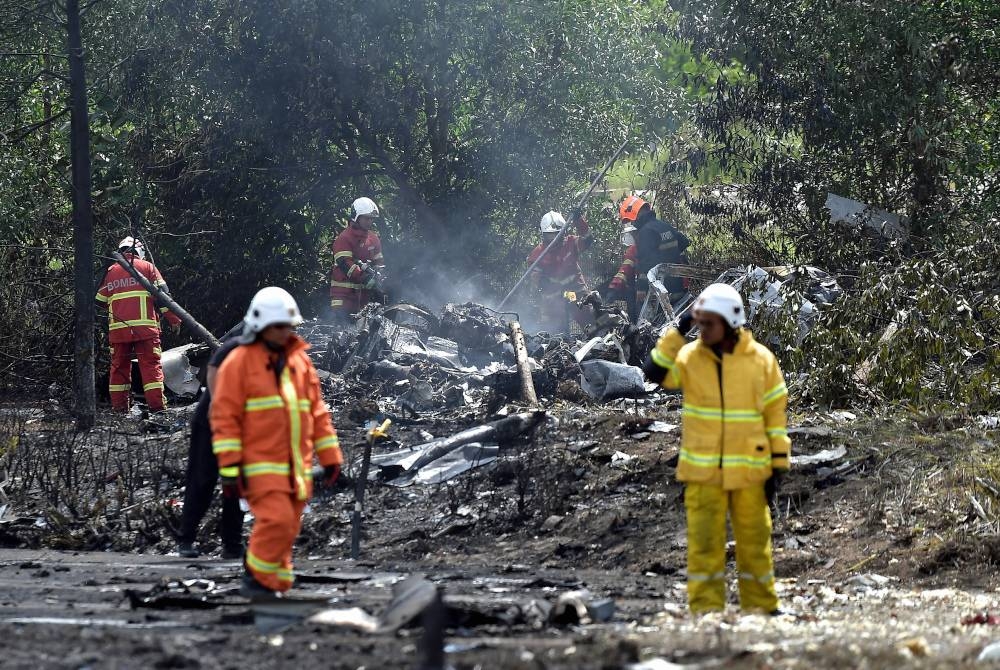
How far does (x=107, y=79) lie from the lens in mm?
16656

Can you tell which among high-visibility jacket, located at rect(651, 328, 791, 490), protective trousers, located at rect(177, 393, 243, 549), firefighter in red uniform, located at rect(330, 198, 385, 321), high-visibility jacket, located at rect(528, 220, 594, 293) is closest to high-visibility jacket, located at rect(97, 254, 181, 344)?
firefighter in red uniform, located at rect(330, 198, 385, 321)

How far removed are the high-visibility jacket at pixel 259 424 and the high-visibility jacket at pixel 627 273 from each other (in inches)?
454

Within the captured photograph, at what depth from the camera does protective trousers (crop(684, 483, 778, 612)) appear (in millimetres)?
6348

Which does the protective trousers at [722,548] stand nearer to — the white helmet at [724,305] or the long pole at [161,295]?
the white helmet at [724,305]

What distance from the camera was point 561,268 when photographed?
→ 18.8 meters

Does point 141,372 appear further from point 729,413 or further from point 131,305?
point 729,413

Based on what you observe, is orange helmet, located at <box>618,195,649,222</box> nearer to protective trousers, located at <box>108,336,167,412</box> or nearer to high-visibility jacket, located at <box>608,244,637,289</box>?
high-visibility jacket, located at <box>608,244,637,289</box>

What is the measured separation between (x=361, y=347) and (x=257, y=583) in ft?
29.9

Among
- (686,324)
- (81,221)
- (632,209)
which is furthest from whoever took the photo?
(632,209)

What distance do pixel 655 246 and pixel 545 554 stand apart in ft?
30.2

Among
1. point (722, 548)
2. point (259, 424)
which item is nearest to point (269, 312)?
point (259, 424)

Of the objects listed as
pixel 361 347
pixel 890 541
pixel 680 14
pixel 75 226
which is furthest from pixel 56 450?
pixel 680 14

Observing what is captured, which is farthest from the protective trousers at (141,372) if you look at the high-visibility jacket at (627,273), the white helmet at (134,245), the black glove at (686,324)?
the black glove at (686,324)

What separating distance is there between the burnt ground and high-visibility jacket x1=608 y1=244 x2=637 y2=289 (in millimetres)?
5132
